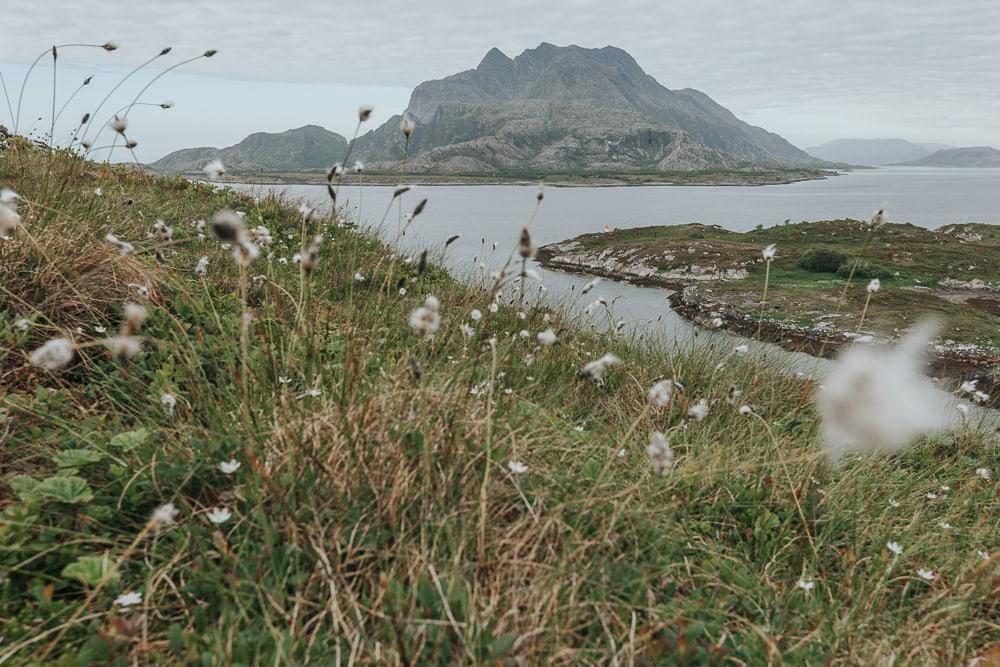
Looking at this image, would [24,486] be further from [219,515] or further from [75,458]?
[219,515]

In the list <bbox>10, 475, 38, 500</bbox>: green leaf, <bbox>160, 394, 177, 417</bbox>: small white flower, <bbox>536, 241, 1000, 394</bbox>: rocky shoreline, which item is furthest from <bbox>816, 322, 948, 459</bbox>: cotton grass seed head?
<bbox>10, 475, 38, 500</bbox>: green leaf

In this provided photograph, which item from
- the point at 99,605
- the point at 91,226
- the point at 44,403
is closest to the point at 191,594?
the point at 99,605

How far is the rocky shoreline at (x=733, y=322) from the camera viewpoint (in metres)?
16.8

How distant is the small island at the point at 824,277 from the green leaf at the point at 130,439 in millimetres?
12065

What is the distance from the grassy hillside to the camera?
2.21 meters

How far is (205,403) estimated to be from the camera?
3.29m

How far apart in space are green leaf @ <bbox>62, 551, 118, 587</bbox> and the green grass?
18.3 meters

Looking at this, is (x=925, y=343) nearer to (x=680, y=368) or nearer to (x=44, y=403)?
(x=680, y=368)

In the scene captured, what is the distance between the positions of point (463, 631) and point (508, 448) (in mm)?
1139

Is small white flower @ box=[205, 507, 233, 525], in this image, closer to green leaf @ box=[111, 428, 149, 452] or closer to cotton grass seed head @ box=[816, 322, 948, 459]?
green leaf @ box=[111, 428, 149, 452]

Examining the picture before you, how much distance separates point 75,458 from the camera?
112 inches

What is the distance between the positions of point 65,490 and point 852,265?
113 feet

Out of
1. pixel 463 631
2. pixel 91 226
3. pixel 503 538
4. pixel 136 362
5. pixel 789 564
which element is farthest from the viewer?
pixel 91 226

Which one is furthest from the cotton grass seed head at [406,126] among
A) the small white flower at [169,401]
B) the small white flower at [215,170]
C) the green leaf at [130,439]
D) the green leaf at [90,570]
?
the green leaf at [90,570]
